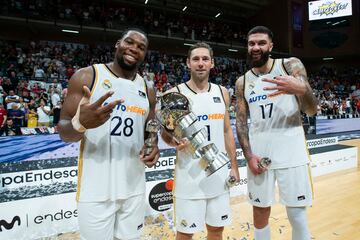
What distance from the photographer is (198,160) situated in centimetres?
230

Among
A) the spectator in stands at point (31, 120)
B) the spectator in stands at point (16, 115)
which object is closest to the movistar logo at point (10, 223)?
the spectator in stands at point (16, 115)

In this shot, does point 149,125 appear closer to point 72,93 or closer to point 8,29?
point 72,93

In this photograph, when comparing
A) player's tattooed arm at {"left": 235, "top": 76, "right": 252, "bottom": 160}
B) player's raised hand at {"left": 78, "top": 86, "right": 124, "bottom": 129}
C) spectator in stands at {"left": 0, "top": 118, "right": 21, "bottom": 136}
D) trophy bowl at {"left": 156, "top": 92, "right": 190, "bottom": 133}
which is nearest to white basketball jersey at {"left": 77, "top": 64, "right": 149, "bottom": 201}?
trophy bowl at {"left": 156, "top": 92, "right": 190, "bottom": 133}

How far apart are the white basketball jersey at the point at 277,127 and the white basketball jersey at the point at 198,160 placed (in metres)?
0.34

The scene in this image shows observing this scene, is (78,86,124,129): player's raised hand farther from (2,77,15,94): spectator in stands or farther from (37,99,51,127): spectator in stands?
(2,77,15,94): spectator in stands

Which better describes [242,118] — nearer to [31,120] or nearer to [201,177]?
[201,177]

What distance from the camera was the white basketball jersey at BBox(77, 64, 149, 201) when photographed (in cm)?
189

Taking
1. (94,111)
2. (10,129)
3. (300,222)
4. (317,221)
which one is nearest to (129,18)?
(10,129)

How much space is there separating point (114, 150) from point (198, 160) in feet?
2.29

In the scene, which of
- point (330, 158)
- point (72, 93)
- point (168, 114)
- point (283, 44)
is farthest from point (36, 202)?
point (283, 44)

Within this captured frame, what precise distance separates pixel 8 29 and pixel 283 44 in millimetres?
20528

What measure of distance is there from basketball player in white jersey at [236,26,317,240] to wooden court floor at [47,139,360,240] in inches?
40.5

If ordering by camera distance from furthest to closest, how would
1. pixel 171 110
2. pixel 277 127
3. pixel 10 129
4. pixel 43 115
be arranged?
pixel 43 115 < pixel 10 129 < pixel 277 127 < pixel 171 110

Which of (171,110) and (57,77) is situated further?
(57,77)
